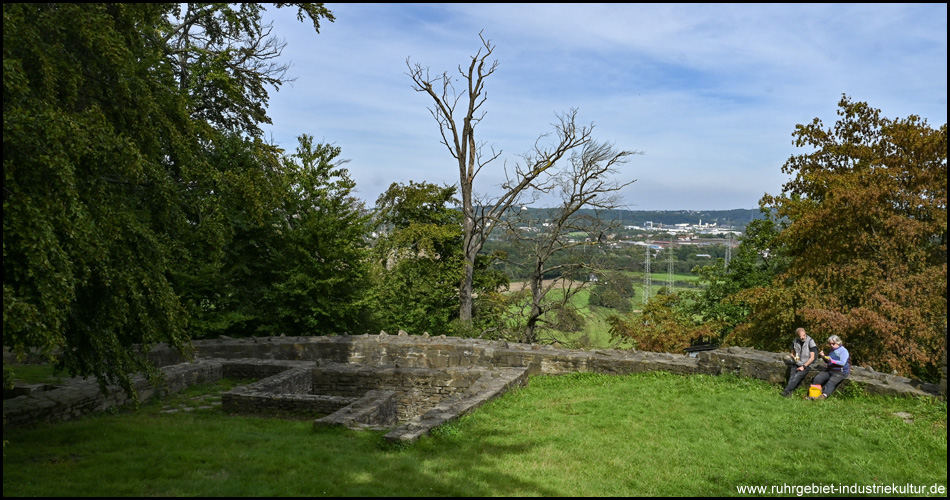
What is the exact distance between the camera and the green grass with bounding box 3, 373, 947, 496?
18.9 ft

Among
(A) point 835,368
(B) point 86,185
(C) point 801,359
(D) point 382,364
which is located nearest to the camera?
(B) point 86,185

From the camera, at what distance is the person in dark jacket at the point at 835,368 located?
9.42m

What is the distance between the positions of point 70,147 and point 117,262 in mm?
1621

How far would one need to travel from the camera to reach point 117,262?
652 cm

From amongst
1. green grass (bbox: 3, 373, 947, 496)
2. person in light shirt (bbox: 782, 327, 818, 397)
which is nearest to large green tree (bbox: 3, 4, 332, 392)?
green grass (bbox: 3, 373, 947, 496)

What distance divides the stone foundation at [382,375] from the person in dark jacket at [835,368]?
39 cm

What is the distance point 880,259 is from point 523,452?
1083cm

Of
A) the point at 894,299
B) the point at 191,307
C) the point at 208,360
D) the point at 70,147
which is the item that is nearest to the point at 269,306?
the point at 191,307

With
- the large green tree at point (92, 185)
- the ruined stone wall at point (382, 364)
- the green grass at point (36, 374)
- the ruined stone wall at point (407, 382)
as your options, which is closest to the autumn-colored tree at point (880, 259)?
the ruined stone wall at point (382, 364)

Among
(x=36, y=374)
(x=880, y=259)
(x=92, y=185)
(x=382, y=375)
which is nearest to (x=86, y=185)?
(x=92, y=185)

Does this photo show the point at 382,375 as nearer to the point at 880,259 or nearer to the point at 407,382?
the point at 407,382

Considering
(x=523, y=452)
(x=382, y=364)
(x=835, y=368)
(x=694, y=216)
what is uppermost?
(x=694, y=216)

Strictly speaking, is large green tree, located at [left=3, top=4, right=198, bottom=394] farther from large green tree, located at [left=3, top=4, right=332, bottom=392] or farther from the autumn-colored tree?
the autumn-colored tree

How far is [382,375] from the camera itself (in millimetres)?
12078
